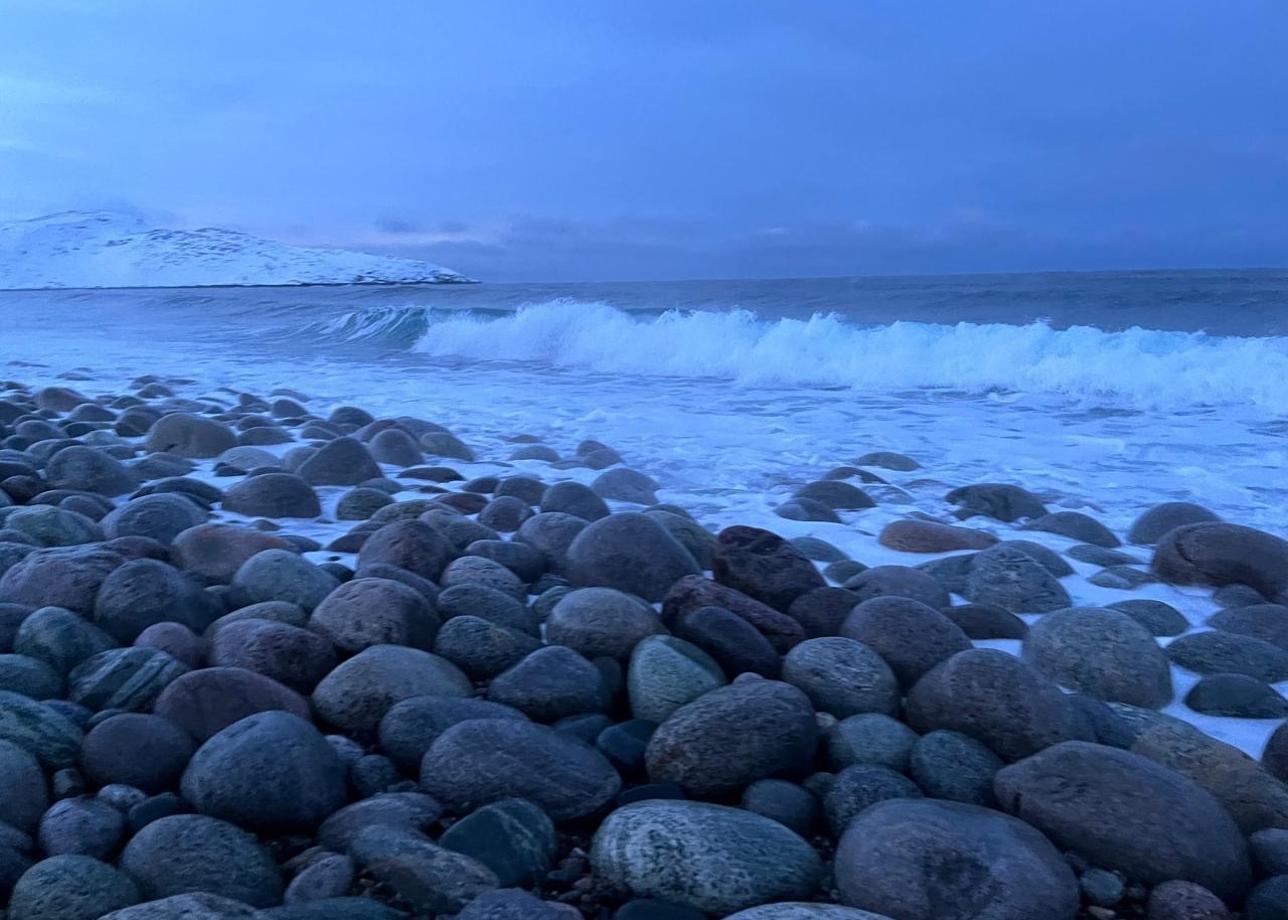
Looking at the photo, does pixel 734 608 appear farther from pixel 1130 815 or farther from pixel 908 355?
pixel 908 355

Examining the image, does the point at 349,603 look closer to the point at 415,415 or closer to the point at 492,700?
the point at 492,700

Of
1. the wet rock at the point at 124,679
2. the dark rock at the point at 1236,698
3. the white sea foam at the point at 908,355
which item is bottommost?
the dark rock at the point at 1236,698

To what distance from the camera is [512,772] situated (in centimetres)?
246

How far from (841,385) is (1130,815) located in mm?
10786

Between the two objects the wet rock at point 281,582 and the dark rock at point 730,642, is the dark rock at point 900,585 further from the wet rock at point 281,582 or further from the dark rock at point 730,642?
the wet rock at point 281,582

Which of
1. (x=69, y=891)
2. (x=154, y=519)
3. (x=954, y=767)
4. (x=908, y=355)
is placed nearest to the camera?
(x=69, y=891)

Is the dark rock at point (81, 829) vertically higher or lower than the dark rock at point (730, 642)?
lower

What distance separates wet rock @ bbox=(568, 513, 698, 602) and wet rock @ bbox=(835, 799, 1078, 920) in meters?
1.66

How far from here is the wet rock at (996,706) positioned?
270 centimetres

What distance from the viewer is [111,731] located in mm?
2486

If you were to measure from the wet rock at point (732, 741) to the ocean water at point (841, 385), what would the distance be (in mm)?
1439

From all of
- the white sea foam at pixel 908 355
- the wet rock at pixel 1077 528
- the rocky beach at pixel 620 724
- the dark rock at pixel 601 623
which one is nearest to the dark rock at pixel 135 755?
the rocky beach at pixel 620 724

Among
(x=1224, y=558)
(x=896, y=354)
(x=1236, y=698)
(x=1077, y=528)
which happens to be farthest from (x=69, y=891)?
(x=896, y=354)

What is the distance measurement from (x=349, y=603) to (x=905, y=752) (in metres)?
1.75
